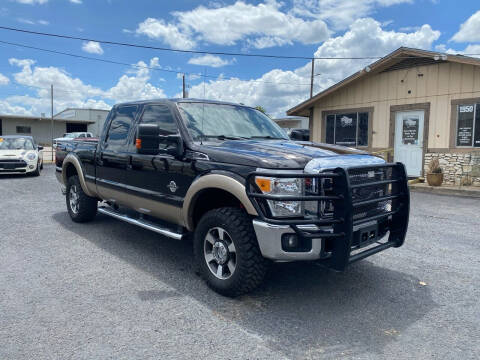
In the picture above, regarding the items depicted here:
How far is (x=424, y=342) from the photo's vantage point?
2799mm

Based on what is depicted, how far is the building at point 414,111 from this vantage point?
11.6 metres

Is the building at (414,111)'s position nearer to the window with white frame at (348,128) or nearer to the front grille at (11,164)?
the window with white frame at (348,128)

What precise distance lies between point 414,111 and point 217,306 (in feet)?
38.7

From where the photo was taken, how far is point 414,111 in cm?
1290

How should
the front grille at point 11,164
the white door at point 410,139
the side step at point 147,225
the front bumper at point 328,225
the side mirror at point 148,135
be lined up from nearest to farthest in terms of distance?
the front bumper at point 328,225 < the side mirror at point 148,135 < the side step at point 147,225 < the white door at point 410,139 < the front grille at point 11,164

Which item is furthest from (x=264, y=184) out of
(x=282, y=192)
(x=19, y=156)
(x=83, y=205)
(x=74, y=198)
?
(x=19, y=156)

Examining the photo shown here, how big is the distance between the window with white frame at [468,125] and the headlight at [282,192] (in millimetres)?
10701

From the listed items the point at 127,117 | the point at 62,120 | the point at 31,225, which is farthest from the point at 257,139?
the point at 62,120

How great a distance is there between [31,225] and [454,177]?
11577 millimetres

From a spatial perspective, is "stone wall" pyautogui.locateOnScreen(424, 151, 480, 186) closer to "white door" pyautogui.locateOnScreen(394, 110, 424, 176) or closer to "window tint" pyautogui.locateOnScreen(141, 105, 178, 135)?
"white door" pyautogui.locateOnScreen(394, 110, 424, 176)

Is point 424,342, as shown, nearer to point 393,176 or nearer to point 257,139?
point 393,176

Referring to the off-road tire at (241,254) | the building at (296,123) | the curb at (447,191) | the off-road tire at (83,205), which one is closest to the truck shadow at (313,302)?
the off-road tire at (241,254)

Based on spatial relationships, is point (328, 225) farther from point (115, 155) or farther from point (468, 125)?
point (468, 125)

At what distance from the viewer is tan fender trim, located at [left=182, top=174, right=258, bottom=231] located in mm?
3215
